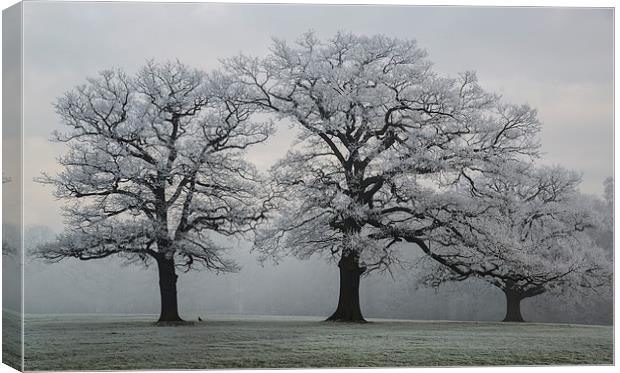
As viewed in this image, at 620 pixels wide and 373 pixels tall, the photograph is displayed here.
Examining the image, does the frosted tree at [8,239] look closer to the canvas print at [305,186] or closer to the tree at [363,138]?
the canvas print at [305,186]

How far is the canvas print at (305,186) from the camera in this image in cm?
1630

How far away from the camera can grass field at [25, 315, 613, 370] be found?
16031 millimetres

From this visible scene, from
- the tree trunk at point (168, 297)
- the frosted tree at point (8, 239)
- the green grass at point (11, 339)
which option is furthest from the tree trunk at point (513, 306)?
the frosted tree at point (8, 239)

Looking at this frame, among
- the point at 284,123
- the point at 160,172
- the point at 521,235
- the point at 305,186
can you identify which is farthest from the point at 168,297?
the point at 521,235

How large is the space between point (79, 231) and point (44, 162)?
1194mm

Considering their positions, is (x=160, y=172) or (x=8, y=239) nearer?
(x=8, y=239)

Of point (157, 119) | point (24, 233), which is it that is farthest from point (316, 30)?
point (24, 233)

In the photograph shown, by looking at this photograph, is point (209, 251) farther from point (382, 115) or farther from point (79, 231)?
point (382, 115)

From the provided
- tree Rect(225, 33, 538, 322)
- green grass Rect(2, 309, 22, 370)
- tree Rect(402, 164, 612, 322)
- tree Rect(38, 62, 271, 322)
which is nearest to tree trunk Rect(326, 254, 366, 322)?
tree Rect(225, 33, 538, 322)

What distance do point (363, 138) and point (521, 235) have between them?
2964 mm

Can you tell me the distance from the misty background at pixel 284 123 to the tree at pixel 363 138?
0.23 meters

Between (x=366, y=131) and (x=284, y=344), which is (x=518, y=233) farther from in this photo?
(x=284, y=344)

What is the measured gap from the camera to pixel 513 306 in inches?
714

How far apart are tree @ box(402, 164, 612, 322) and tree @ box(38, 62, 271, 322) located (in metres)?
3.18
